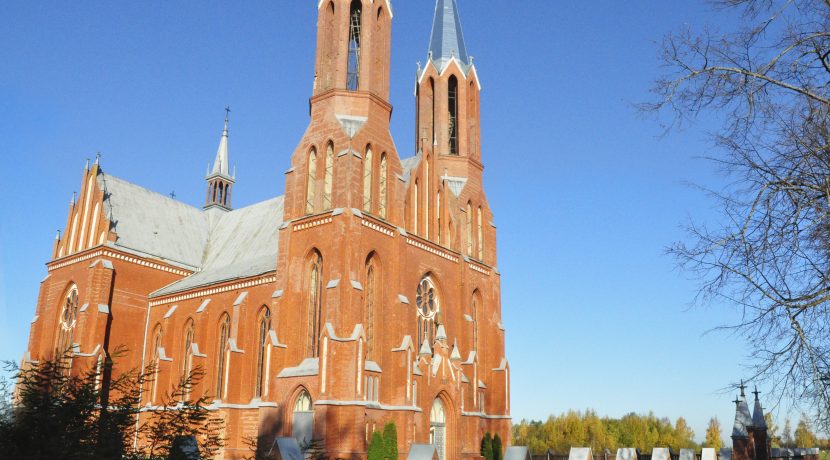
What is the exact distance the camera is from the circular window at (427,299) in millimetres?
34250

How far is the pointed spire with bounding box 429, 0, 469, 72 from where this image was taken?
41.1 meters

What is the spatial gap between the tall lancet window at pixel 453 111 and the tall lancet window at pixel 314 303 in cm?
1284

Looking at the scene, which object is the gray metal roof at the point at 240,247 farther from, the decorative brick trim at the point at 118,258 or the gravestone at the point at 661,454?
the gravestone at the point at 661,454

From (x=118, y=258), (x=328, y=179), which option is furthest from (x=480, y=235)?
(x=118, y=258)

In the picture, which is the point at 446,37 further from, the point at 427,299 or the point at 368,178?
the point at 427,299

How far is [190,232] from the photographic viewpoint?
4691 centimetres

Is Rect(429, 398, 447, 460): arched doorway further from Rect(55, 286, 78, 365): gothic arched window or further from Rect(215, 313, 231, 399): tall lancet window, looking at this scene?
Rect(55, 286, 78, 365): gothic arched window

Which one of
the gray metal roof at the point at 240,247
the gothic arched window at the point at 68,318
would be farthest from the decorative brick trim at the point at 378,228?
the gothic arched window at the point at 68,318

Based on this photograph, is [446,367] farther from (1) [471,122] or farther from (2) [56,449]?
(2) [56,449]

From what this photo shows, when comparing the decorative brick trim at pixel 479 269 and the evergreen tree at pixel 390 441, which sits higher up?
the decorative brick trim at pixel 479 269

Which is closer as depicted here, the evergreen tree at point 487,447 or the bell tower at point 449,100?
the evergreen tree at point 487,447

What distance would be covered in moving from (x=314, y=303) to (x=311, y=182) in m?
5.77

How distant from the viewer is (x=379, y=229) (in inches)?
1238

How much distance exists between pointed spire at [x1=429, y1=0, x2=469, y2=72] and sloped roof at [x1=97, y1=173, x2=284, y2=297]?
13354 millimetres
